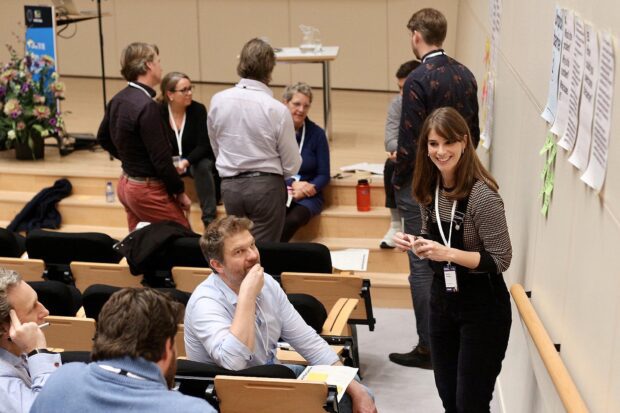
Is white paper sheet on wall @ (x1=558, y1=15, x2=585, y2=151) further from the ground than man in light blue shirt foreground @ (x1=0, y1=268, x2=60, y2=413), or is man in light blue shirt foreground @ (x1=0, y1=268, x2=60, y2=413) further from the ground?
white paper sheet on wall @ (x1=558, y1=15, x2=585, y2=151)

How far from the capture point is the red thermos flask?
24.1 feet

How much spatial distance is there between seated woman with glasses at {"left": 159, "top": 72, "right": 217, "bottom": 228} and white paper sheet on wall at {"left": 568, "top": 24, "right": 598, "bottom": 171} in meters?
4.49

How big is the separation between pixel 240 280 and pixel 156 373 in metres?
1.44

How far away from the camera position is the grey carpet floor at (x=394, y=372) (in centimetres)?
525

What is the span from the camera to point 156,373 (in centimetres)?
252

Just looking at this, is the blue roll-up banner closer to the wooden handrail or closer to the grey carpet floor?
the grey carpet floor

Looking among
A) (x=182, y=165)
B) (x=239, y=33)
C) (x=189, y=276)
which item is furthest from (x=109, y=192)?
(x=239, y=33)

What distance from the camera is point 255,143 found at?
5.73 meters

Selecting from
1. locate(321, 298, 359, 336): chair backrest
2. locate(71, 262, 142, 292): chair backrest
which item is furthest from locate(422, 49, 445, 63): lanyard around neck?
locate(71, 262, 142, 292): chair backrest

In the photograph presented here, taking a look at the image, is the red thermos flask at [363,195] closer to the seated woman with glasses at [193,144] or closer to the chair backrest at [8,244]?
the seated woman with glasses at [193,144]

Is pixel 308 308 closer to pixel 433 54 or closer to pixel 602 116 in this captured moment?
pixel 433 54

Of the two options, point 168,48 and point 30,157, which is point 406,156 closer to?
point 30,157

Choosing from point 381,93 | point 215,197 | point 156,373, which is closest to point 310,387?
point 156,373

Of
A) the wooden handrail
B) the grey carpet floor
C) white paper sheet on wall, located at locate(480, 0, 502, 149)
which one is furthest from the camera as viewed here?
white paper sheet on wall, located at locate(480, 0, 502, 149)
